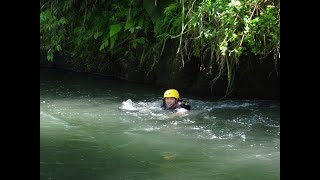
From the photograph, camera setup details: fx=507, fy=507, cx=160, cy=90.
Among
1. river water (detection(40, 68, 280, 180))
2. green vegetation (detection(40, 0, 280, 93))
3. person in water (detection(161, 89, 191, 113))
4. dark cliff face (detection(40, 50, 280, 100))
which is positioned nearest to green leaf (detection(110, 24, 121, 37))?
green vegetation (detection(40, 0, 280, 93))

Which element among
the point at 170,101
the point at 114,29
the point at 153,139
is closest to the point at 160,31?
the point at 114,29

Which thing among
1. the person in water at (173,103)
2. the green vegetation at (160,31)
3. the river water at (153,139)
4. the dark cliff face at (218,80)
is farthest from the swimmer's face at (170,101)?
the dark cliff face at (218,80)

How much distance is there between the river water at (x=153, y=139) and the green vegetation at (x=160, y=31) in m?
1.11

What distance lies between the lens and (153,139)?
7.74 meters

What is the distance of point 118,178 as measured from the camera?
554 centimetres

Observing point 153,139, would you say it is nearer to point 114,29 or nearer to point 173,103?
point 173,103

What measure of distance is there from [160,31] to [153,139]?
5.10 metres

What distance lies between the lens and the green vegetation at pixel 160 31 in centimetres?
981

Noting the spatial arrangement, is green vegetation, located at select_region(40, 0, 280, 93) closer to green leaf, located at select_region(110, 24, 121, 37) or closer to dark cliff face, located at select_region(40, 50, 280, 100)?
green leaf, located at select_region(110, 24, 121, 37)

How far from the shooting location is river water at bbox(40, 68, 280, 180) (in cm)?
591
